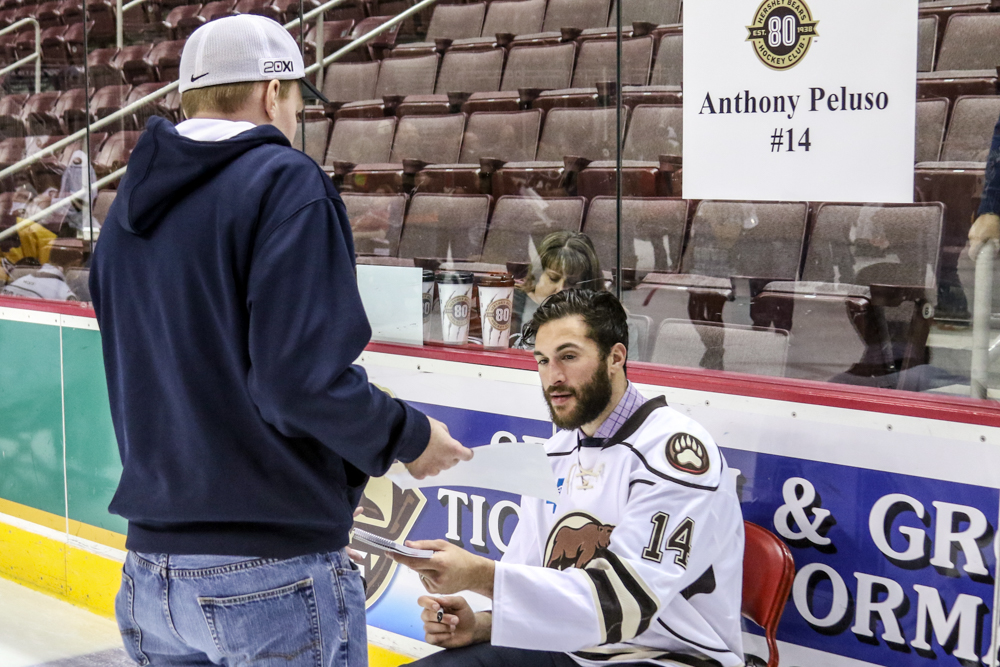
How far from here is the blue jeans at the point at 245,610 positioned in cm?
120

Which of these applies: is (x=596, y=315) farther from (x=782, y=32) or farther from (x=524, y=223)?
(x=782, y=32)

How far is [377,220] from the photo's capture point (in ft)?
8.48

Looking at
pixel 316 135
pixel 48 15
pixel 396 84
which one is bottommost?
pixel 316 135

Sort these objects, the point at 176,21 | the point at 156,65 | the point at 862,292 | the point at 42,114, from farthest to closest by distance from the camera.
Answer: the point at 42,114 → the point at 156,65 → the point at 176,21 → the point at 862,292

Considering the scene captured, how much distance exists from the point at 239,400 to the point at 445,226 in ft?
4.34

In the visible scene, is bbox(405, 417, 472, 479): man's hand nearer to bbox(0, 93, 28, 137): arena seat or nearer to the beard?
the beard

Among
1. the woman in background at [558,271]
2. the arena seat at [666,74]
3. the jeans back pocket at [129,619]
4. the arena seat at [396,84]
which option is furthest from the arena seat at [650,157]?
the jeans back pocket at [129,619]

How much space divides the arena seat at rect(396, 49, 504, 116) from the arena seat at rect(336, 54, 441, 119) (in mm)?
19

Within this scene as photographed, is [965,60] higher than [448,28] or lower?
lower

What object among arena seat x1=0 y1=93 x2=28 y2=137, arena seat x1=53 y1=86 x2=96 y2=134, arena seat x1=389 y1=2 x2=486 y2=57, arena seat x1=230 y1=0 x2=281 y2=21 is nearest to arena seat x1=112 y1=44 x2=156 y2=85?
arena seat x1=53 y1=86 x2=96 y2=134

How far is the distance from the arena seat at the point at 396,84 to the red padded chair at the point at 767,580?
1.30 m

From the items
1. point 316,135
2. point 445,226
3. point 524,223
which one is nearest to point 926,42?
point 524,223

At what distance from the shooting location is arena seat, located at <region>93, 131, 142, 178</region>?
3.24 metres

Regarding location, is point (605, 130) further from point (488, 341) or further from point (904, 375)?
point (904, 375)
